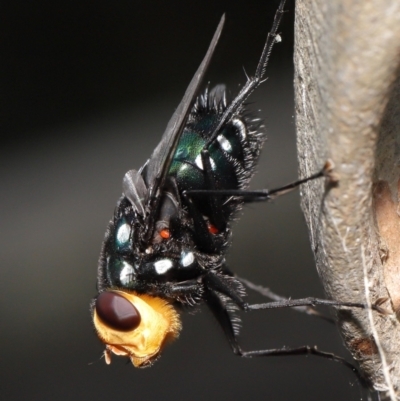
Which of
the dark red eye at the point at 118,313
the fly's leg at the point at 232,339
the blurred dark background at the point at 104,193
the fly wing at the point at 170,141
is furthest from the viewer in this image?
the blurred dark background at the point at 104,193

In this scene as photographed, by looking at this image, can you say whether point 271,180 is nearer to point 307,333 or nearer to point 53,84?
point 307,333

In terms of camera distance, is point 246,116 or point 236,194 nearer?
point 236,194

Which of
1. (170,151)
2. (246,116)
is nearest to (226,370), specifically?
(246,116)

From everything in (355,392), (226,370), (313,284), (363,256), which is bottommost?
(226,370)

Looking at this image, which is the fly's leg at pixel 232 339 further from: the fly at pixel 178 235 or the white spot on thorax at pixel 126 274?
the white spot on thorax at pixel 126 274

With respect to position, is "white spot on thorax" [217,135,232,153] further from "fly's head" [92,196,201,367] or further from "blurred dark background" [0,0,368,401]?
"blurred dark background" [0,0,368,401]

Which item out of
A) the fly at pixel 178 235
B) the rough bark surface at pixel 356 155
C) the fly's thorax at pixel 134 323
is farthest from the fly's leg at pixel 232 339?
the rough bark surface at pixel 356 155

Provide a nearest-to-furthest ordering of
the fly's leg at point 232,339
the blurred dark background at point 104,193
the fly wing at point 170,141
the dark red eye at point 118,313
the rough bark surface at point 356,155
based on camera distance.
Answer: the rough bark surface at point 356,155 < the fly wing at point 170,141 < the dark red eye at point 118,313 < the fly's leg at point 232,339 < the blurred dark background at point 104,193

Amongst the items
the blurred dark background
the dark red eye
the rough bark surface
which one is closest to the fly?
the dark red eye
